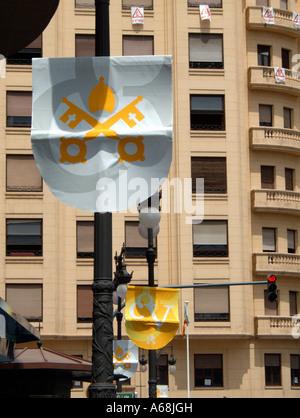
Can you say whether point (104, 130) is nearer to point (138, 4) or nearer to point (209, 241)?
point (209, 241)

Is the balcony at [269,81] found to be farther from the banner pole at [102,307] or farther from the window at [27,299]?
the banner pole at [102,307]

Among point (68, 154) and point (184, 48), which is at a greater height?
point (184, 48)

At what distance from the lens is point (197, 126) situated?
4438 centimetres

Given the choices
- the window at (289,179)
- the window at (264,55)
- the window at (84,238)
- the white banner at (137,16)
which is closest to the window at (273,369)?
the window at (289,179)

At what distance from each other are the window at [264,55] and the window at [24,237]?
15.6m

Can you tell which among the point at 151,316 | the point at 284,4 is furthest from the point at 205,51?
the point at 151,316

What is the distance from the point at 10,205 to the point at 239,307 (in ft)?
43.3

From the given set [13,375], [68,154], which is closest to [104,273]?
[68,154]

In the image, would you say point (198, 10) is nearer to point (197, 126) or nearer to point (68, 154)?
point (197, 126)

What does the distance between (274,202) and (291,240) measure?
270 centimetres

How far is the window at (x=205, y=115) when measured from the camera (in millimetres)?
44322

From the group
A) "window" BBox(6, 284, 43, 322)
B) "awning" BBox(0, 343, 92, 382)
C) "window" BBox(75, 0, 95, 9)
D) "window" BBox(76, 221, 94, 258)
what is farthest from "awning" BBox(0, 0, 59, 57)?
"window" BBox(75, 0, 95, 9)

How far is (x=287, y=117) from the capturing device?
1812 inches
